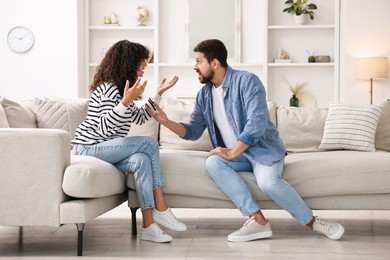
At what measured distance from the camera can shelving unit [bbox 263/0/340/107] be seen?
325 inches

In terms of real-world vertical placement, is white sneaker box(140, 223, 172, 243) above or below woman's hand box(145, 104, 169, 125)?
below

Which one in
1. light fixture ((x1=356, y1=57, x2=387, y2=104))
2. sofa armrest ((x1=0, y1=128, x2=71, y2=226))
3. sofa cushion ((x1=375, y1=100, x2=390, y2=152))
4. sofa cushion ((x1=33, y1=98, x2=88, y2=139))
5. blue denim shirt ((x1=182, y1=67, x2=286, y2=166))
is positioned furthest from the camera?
light fixture ((x1=356, y1=57, x2=387, y2=104))

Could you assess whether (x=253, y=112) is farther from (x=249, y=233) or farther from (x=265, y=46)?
(x=265, y=46)

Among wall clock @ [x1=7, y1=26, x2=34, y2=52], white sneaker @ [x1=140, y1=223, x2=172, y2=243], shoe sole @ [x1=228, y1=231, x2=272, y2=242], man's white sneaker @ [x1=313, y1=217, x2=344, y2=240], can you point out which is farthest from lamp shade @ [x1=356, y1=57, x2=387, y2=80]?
white sneaker @ [x1=140, y1=223, x2=172, y2=243]

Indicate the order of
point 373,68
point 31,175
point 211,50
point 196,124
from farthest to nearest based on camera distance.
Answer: point 373,68, point 196,124, point 211,50, point 31,175

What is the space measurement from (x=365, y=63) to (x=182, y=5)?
222 cm

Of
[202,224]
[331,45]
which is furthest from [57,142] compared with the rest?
[331,45]

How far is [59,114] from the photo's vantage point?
14.8 ft

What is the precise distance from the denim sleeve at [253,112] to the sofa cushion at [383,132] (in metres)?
1.10

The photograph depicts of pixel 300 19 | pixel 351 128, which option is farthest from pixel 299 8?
pixel 351 128

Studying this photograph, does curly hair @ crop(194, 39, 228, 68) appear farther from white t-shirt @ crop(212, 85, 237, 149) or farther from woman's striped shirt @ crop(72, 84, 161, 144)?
woman's striped shirt @ crop(72, 84, 161, 144)

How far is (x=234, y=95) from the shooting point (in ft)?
13.1

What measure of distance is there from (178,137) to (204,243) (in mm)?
1119

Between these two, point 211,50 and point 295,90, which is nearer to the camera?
point 211,50
